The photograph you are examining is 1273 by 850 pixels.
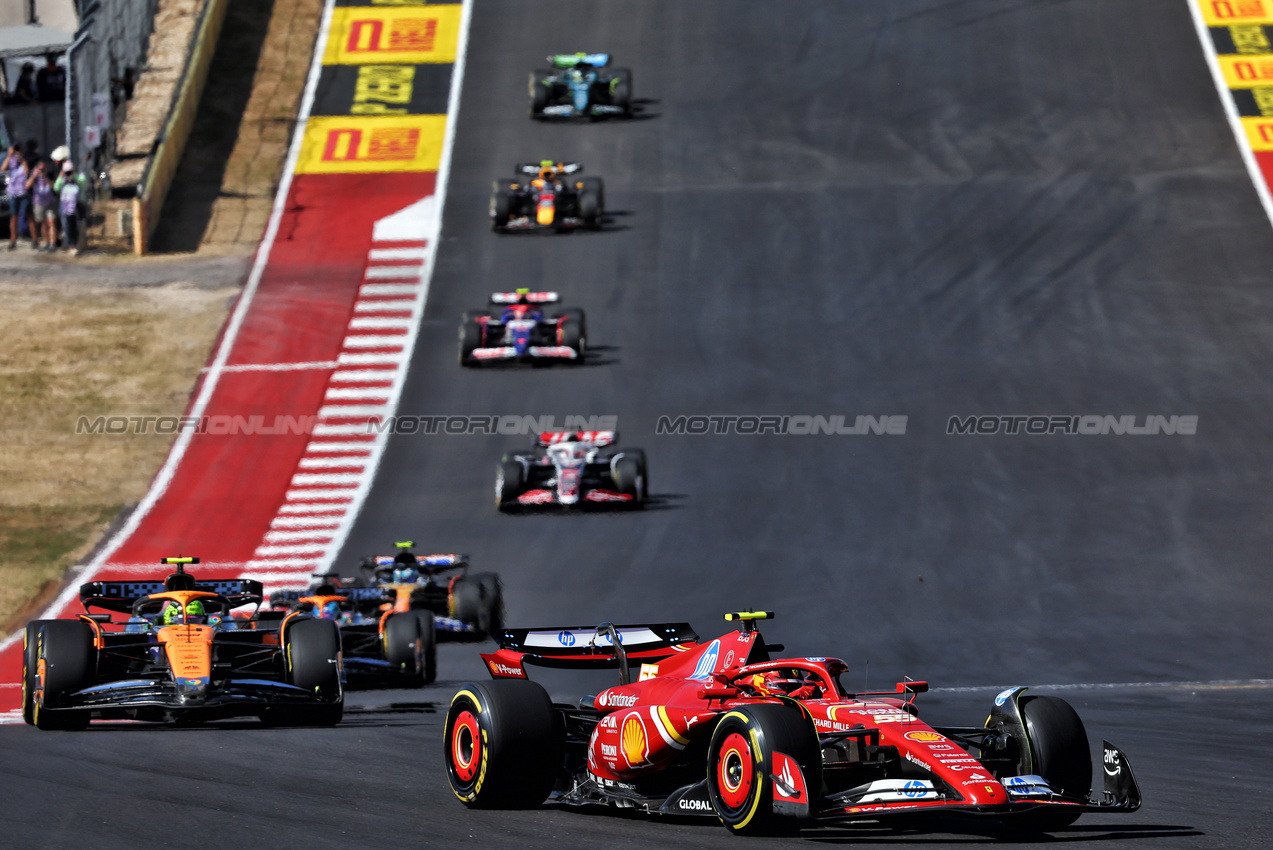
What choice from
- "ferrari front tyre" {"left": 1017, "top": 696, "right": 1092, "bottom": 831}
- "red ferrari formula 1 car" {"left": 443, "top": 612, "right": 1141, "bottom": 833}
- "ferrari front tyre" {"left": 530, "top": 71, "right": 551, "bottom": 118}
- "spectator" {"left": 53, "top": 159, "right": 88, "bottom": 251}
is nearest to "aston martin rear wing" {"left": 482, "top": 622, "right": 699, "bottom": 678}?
"red ferrari formula 1 car" {"left": 443, "top": 612, "right": 1141, "bottom": 833}

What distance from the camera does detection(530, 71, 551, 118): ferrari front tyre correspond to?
137 feet

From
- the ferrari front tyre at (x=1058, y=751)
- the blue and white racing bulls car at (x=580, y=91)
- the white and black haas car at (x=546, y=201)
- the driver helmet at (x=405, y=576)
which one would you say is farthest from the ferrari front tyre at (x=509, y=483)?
the blue and white racing bulls car at (x=580, y=91)

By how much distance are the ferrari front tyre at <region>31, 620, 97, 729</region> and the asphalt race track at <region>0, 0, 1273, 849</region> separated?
871mm

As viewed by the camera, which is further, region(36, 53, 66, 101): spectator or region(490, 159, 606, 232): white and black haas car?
region(36, 53, 66, 101): spectator

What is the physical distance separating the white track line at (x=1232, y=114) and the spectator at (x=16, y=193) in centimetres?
2785

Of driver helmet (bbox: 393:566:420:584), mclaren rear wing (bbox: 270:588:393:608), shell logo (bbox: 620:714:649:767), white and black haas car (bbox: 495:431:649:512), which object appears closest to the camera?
shell logo (bbox: 620:714:649:767)

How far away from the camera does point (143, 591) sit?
52.8 feet

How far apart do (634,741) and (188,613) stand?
6.68 meters

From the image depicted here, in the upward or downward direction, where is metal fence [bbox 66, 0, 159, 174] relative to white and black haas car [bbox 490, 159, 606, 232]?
upward

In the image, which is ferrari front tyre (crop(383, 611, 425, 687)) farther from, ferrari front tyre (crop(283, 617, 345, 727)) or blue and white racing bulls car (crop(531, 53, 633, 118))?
blue and white racing bulls car (crop(531, 53, 633, 118))

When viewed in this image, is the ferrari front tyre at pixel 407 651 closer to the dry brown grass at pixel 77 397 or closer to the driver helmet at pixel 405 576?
the driver helmet at pixel 405 576

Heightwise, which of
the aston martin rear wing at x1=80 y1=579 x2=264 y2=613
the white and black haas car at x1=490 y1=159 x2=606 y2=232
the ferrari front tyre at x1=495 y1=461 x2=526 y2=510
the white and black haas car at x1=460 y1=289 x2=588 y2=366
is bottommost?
the aston martin rear wing at x1=80 y1=579 x2=264 y2=613

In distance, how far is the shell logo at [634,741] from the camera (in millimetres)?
9773

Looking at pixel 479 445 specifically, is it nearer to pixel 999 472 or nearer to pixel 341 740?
pixel 999 472
